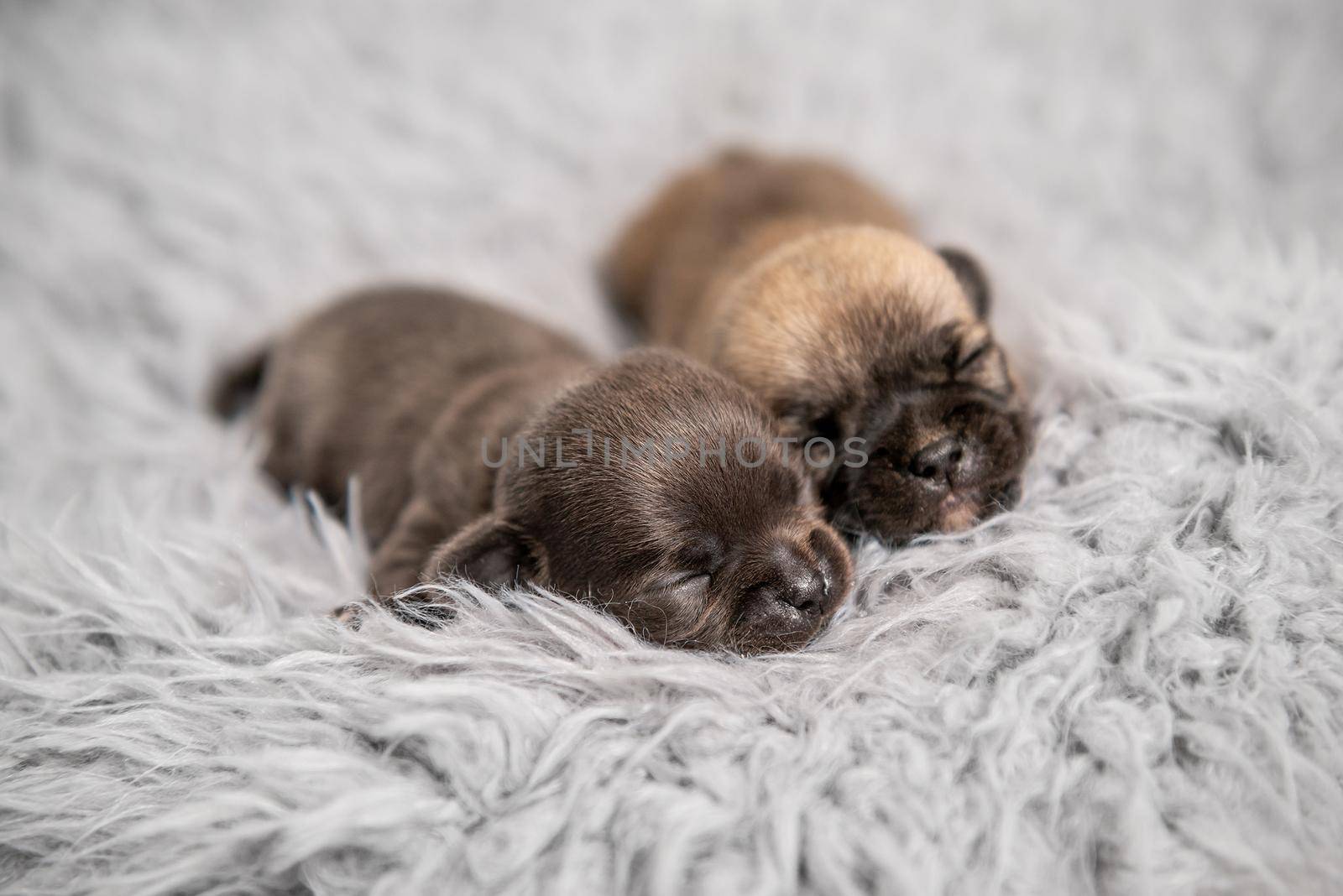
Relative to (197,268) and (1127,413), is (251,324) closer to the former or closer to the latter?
(197,268)

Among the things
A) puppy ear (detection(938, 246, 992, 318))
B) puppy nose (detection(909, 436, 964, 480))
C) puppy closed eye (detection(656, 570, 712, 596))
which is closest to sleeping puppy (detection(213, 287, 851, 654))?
puppy closed eye (detection(656, 570, 712, 596))

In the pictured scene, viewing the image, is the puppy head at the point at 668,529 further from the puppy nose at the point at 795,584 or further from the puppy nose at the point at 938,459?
the puppy nose at the point at 938,459

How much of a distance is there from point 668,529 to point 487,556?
0.24m

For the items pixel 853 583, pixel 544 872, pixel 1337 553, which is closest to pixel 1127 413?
pixel 1337 553

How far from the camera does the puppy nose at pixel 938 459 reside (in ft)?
3.69

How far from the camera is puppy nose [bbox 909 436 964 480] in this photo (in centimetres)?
112

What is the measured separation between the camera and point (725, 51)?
229cm

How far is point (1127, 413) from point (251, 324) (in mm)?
1707

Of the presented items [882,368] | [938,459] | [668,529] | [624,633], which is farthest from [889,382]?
[624,633]

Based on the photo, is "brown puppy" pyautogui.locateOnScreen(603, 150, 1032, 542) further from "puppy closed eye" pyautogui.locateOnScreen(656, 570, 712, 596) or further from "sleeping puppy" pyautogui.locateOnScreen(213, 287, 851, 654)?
"puppy closed eye" pyautogui.locateOnScreen(656, 570, 712, 596)

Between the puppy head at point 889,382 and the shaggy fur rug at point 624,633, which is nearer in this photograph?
the shaggy fur rug at point 624,633

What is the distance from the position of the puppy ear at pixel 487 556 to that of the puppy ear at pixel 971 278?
80 cm

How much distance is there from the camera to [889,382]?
47.6 inches

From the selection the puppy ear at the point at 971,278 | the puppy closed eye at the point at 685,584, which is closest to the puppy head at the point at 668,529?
the puppy closed eye at the point at 685,584
